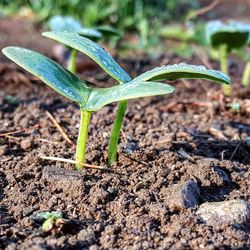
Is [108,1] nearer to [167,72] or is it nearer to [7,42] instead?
[7,42]

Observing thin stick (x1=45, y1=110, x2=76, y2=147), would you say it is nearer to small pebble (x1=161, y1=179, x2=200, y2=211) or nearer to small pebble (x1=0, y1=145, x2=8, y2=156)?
Result: small pebble (x1=0, y1=145, x2=8, y2=156)

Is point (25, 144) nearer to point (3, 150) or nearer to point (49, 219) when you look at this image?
point (3, 150)

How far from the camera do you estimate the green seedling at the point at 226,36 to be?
2.32 metres

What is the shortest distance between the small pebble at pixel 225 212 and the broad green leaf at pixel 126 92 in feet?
1.08

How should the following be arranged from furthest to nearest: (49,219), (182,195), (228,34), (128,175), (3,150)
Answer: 1. (228,34)
2. (3,150)
3. (128,175)
4. (182,195)
5. (49,219)

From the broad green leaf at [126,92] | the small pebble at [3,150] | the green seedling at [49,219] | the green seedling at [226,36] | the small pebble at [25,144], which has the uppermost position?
the green seedling at [226,36]

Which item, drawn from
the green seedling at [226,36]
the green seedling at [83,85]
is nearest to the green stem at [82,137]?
the green seedling at [83,85]

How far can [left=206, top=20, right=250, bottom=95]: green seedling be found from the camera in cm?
232

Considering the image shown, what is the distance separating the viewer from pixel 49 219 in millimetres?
1240

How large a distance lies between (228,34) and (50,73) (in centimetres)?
121

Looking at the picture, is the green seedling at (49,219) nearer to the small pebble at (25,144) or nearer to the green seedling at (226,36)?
the small pebble at (25,144)

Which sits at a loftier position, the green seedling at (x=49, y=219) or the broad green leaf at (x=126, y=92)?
the broad green leaf at (x=126, y=92)

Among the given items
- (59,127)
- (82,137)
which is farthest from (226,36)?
(82,137)

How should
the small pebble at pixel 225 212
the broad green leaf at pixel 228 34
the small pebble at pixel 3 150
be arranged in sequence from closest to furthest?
1. the small pebble at pixel 225 212
2. the small pebble at pixel 3 150
3. the broad green leaf at pixel 228 34
